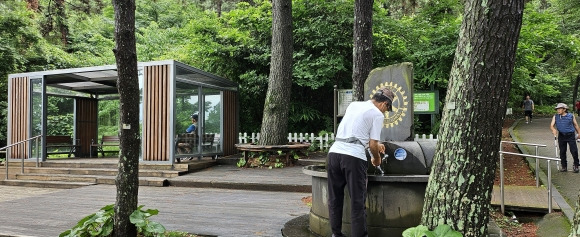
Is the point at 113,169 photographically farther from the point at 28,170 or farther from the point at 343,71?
the point at 343,71

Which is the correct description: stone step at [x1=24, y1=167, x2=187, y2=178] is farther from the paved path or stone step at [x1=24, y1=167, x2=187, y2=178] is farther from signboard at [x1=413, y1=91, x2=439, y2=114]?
the paved path

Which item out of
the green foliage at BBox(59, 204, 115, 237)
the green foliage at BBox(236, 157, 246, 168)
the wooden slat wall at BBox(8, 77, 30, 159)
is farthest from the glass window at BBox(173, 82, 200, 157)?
the green foliage at BBox(59, 204, 115, 237)

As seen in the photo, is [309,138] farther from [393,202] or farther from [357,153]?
[357,153]

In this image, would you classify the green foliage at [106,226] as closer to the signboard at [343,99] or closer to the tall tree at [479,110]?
the tall tree at [479,110]

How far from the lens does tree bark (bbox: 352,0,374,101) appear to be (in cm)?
943

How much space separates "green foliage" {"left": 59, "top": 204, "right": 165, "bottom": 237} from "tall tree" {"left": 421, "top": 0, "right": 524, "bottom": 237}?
290cm

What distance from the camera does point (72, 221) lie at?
6121 mm

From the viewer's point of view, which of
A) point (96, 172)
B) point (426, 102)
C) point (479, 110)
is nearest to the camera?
point (479, 110)

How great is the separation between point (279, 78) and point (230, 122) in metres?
2.63

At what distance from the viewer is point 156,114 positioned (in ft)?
37.6

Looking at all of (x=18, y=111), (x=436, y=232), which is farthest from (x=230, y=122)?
(x=436, y=232)

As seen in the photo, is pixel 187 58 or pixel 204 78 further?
pixel 187 58

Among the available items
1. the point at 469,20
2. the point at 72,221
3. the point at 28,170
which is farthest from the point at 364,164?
the point at 28,170

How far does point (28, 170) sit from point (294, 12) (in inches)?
420
